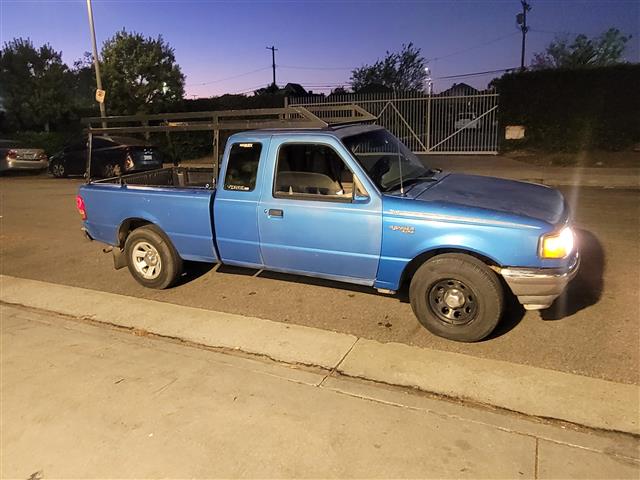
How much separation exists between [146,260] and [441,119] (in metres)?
17.2

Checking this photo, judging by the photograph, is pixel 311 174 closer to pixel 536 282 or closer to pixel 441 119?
pixel 536 282

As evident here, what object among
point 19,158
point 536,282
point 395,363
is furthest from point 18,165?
point 536,282

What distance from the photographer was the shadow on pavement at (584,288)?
4634 mm

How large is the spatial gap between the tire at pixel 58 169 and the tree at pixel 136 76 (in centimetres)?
809

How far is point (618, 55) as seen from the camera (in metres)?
33.3

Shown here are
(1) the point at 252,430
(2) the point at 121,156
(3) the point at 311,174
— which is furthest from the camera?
(2) the point at 121,156

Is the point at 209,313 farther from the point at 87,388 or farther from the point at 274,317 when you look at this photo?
the point at 87,388

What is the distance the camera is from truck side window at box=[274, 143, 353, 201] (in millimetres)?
4602

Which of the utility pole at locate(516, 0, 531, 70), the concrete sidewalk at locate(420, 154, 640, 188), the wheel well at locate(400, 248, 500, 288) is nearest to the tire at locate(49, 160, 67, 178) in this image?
the concrete sidewalk at locate(420, 154, 640, 188)

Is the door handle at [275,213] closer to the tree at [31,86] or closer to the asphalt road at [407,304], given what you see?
the asphalt road at [407,304]

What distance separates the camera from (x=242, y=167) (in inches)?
197

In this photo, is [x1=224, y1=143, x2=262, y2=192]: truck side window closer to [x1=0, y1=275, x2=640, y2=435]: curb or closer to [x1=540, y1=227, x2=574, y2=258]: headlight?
[x1=0, y1=275, x2=640, y2=435]: curb

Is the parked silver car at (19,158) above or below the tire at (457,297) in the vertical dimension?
above

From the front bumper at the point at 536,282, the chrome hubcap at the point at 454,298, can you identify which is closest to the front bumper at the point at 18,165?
the chrome hubcap at the point at 454,298
